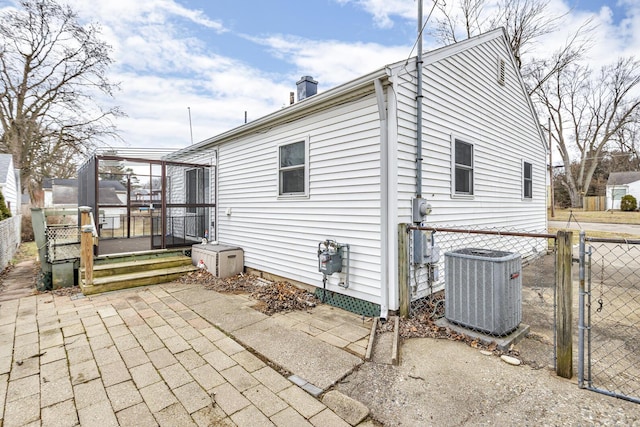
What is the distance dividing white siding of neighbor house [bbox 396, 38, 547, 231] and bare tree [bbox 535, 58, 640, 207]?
703 inches

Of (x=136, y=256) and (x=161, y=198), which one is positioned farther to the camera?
(x=161, y=198)

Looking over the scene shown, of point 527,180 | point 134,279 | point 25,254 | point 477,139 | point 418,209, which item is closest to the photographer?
point 418,209

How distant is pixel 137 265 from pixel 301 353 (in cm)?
433

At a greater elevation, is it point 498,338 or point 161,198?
point 161,198

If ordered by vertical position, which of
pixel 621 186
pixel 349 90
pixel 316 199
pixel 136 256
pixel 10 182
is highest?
pixel 621 186

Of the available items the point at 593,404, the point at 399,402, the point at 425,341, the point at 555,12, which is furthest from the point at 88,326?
the point at 555,12

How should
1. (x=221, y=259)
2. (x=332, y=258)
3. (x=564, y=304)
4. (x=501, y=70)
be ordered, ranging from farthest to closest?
(x=501, y=70) → (x=221, y=259) → (x=332, y=258) → (x=564, y=304)

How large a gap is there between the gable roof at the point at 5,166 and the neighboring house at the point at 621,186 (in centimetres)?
4286

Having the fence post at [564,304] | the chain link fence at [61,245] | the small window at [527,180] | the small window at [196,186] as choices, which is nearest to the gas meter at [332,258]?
the fence post at [564,304]

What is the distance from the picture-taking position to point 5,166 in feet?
46.4

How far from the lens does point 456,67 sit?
505 centimetres

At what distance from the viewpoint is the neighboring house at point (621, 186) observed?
93.3 ft

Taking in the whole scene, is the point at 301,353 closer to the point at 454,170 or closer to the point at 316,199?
the point at 316,199

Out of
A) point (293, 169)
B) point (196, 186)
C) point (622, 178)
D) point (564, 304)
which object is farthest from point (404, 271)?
point (622, 178)
